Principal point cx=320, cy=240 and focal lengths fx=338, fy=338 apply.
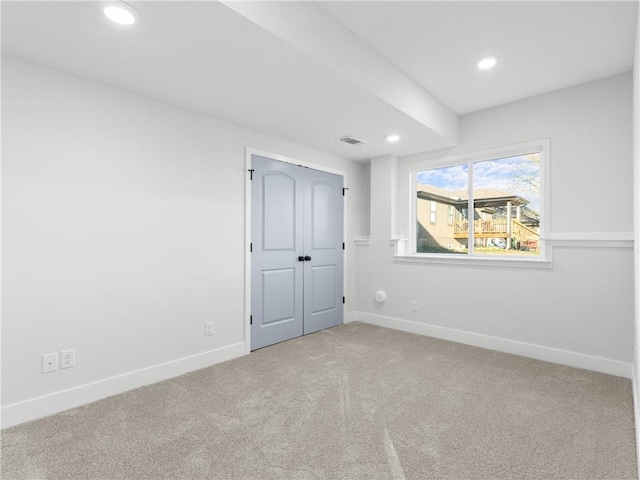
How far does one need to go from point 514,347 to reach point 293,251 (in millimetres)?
2433

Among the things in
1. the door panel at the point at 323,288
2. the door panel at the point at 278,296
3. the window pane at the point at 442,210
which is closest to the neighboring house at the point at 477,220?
the window pane at the point at 442,210

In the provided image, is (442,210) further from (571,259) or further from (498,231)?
(571,259)

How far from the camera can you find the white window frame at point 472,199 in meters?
3.14

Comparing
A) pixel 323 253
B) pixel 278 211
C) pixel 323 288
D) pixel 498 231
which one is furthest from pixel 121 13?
pixel 498 231

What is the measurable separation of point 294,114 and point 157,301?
1.92 metres

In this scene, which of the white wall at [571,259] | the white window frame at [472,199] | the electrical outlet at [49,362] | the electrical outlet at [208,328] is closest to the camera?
the electrical outlet at [49,362]

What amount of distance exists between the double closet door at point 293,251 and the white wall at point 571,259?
4.55 ft

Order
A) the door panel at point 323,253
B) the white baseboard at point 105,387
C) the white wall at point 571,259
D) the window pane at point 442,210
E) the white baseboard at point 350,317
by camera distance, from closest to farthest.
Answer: the white baseboard at point 105,387 → the white wall at point 571,259 → the window pane at point 442,210 → the door panel at point 323,253 → the white baseboard at point 350,317

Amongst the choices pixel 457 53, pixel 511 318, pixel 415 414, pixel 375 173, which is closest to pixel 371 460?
pixel 415 414

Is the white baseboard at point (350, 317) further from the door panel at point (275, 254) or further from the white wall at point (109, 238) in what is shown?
the white wall at point (109, 238)

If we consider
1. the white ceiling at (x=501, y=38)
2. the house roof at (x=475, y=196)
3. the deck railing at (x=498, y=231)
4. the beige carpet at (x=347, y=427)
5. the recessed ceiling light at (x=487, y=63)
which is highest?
the white ceiling at (x=501, y=38)

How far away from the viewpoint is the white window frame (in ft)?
10.3

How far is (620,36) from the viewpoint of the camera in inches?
89.7

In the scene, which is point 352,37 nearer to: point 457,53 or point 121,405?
point 457,53
